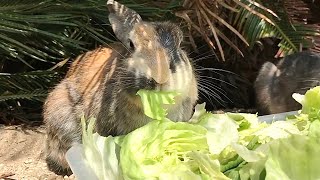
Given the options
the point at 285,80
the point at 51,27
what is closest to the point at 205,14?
the point at 285,80

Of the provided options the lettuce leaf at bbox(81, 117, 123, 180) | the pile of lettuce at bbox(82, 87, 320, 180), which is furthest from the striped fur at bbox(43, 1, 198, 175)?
the lettuce leaf at bbox(81, 117, 123, 180)

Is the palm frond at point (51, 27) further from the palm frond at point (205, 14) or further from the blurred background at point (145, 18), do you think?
the palm frond at point (205, 14)

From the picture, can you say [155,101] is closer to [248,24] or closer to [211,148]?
[211,148]

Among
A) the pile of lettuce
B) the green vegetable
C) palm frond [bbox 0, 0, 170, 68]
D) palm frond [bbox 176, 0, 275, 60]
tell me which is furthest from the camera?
palm frond [bbox 0, 0, 170, 68]

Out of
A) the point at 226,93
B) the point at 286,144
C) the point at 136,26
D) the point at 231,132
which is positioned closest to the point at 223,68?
the point at 226,93

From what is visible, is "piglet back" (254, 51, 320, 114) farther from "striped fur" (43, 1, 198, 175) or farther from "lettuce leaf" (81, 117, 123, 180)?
"lettuce leaf" (81, 117, 123, 180)
